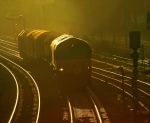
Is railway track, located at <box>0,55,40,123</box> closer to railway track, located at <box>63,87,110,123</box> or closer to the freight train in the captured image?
railway track, located at <box>63,87,110,123</box>

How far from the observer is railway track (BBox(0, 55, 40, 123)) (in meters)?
17.8

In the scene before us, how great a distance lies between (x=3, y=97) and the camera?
23.7m

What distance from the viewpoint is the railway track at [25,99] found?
17789 millimetres

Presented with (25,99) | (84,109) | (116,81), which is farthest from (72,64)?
(84,109)

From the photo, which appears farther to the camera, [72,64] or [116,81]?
[116,81]

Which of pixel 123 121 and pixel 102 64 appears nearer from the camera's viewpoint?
pixel 123 121

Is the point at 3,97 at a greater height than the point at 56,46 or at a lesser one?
lesser

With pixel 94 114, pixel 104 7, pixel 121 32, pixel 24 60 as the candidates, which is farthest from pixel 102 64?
pixel 104 7

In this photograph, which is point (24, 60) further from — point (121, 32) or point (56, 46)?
point (121, 32)

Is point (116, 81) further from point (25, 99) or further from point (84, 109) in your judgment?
point (84, 109)

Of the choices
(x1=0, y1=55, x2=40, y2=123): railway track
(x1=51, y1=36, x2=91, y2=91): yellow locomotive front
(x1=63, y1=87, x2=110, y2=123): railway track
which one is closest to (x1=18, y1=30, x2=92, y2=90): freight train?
(x1=51, y1=36, x2=91, y2=91): yellow locomotive front

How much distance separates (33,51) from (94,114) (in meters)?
20.2

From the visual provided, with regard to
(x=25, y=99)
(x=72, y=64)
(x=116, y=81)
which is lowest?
(x=116, y=81)

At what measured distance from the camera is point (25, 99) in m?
22.3
